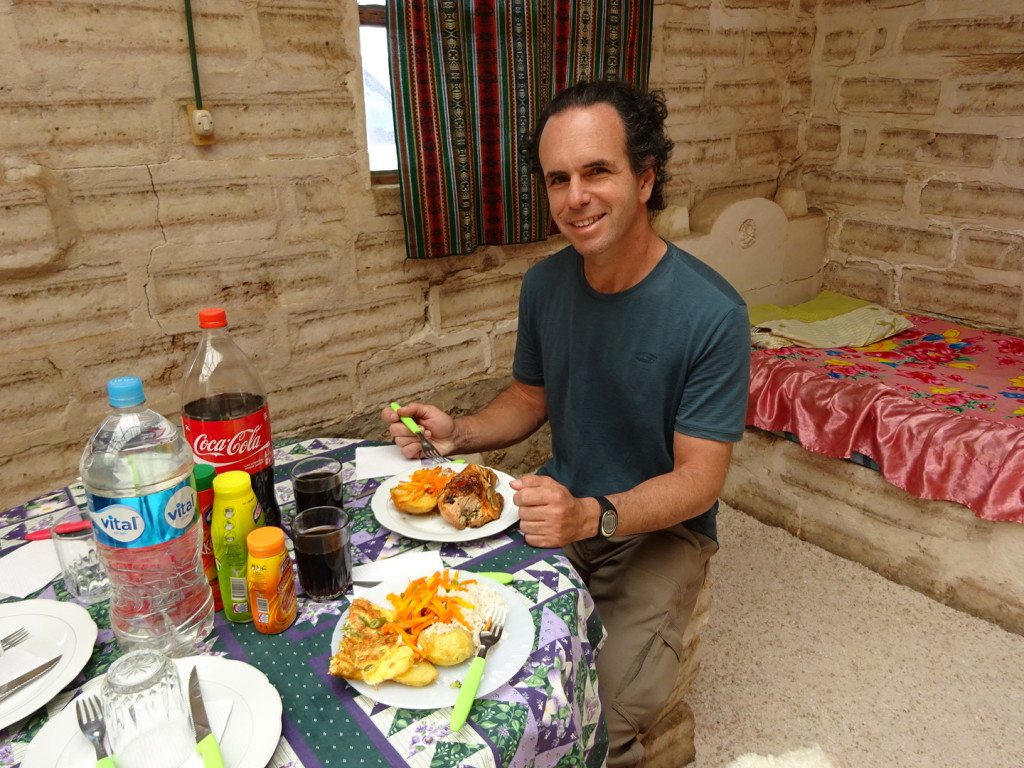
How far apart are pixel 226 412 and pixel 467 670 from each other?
62 cm

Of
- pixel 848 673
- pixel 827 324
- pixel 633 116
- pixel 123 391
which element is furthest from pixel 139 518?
pixel 827 324

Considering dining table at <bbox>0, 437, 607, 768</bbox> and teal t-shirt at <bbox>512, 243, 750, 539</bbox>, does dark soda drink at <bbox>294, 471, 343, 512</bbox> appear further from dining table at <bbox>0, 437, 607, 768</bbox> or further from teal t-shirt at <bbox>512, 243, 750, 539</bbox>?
teal t-shirt at <bbox>512, 243, 750, 539</bbox>

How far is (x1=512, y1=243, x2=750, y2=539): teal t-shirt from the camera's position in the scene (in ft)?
4.69

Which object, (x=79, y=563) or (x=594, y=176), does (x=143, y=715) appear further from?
(x=594, y=176)

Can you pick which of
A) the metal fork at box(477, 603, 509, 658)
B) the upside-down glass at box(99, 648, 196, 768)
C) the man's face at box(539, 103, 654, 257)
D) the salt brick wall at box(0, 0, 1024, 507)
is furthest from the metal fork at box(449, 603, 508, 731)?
the salt brick wall at box(0, 0, 1024, 507)

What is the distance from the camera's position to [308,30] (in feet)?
6.35

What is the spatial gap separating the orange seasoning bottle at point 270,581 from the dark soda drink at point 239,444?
0.14m

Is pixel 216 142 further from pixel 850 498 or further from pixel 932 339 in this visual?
pixel 932 339

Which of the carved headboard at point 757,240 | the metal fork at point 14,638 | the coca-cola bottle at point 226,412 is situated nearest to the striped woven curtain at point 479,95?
the carved headboard at point 757,240

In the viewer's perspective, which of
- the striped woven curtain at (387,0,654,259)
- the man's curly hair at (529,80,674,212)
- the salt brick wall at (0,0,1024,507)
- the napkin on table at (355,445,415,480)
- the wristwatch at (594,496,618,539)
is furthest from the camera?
the striped woven curtain at (387,0,654,259)

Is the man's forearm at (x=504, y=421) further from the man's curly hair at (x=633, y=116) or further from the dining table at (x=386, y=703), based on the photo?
the man's curly hair at (x=633, y=116)

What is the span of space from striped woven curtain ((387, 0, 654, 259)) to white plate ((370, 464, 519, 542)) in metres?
1.14

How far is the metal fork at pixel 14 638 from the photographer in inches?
35.2

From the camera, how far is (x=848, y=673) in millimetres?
2035
